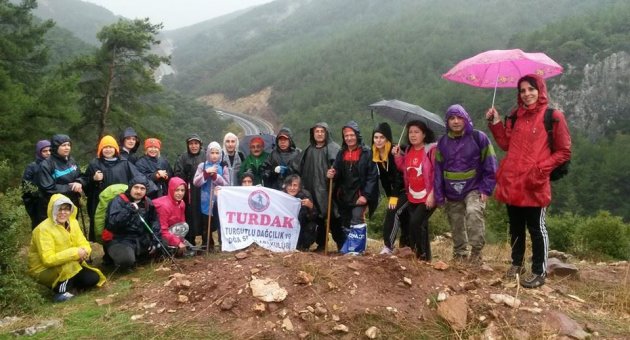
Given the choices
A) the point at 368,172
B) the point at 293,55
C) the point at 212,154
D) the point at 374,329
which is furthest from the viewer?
the point at 293,55

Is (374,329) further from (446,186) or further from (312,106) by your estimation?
(312,106)

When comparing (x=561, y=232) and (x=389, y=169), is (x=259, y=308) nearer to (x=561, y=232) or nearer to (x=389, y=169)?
(x=389, y=169)

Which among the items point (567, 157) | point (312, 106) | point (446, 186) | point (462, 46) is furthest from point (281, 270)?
point (462, 46)

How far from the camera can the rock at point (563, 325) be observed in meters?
3.71

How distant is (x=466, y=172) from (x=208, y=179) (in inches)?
135

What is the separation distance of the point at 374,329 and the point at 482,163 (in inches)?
85.9

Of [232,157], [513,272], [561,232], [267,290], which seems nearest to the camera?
[267,290]

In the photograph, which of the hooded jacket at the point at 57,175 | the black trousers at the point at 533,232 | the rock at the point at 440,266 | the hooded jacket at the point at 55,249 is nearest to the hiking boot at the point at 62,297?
the hooded jacket at the point at 55,249

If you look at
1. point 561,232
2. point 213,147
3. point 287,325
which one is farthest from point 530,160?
point 561,232

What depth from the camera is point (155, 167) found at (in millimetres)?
6680

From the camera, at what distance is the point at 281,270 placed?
4.47m

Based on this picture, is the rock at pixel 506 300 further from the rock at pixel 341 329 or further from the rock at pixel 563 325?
the rock at pixel 341 329

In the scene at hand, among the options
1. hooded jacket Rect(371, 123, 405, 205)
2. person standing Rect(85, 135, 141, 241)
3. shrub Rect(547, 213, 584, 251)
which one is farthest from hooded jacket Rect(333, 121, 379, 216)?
shrub Rect(547, 213, 584, 251)

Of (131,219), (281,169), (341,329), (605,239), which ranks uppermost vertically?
(281,169)
